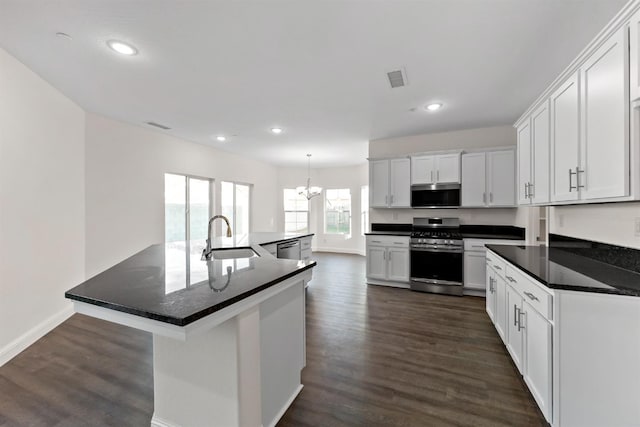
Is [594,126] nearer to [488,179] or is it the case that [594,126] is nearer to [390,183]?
[488,179]

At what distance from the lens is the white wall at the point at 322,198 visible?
8469 mm

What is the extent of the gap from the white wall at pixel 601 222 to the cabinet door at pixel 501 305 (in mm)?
783

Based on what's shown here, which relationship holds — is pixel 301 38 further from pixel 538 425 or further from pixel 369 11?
pixel 538 425

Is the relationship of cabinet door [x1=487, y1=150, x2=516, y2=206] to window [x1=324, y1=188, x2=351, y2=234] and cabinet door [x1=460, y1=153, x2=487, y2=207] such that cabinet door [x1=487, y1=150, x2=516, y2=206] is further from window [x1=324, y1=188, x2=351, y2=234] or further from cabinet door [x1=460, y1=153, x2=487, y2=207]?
window [x1=324, y1=188, x2=351, y2=234]

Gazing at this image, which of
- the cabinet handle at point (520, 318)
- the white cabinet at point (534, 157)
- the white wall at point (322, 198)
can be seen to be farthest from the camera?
the white wall at point (322, 198)

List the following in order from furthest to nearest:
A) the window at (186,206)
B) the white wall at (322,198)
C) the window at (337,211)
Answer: the window at (337,211), the white wall at (322,198), the window at (186,206)

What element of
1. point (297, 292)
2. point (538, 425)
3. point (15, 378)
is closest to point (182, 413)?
point (297, 292)

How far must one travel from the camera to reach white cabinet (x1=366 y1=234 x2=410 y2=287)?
463cm

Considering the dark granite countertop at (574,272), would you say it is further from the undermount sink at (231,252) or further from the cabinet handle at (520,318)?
the undermount sink at (231,252)

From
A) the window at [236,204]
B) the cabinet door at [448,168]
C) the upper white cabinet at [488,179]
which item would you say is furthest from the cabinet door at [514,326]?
the window at [236,204]

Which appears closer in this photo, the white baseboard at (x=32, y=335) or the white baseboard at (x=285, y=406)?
the white baseboard at (x=285, y=406)

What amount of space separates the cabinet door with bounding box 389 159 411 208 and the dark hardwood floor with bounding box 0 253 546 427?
207 centimetres

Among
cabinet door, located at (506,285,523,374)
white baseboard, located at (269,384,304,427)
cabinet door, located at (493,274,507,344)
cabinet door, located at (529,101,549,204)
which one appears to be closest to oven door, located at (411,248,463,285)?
cabinet door, located at (493,274,507,344)

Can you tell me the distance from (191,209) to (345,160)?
4144 millimetres
